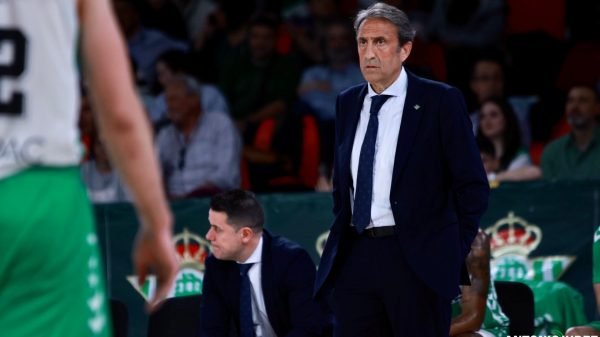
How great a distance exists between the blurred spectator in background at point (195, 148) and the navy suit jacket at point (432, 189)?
383 cm

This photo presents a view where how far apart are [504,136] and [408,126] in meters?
4.31

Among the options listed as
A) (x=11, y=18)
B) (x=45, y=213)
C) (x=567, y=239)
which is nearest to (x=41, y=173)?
(x=45, y=213)

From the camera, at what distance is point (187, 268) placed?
823 centimetres

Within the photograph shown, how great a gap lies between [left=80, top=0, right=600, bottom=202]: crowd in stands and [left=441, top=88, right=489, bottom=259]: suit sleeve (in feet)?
11.7

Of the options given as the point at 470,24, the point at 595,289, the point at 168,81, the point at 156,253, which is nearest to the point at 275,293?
the point at 595,289

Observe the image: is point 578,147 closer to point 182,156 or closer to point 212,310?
point 182,156

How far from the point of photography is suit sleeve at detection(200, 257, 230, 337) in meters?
6.71

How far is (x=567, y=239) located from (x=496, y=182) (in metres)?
0.58

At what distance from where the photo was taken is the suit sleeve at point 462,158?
559cm

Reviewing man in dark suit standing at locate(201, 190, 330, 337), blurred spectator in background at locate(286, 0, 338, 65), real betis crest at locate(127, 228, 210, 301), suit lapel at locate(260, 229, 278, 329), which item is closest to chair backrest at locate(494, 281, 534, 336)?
man in dark suit standing at locate(201, 190, 330, 337)

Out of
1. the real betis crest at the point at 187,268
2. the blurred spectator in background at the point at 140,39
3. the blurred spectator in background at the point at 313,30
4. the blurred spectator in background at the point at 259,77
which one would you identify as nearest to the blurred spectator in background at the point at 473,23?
the blurred spectator in background at the point at 313,30

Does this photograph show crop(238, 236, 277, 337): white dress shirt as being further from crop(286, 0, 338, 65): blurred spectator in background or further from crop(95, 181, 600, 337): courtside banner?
crop(286, 0, 338, 65): blurred spectator in background

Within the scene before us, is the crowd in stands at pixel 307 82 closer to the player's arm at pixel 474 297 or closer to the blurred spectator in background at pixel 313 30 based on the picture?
the blurred spectator in background at pixel 313 30

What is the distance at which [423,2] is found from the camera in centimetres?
1241
